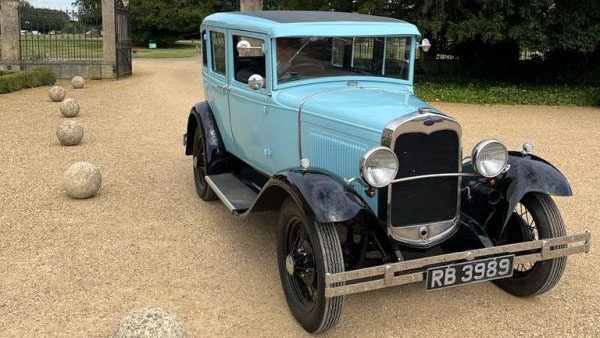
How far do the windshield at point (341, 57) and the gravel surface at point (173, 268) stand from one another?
1.65m

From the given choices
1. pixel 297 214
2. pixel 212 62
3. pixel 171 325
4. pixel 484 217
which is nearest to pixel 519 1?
pixel 212 62

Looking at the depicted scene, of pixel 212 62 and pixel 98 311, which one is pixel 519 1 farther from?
pixel 98 311

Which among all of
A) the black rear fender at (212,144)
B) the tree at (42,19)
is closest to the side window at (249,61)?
the black rear fender at (212,144)

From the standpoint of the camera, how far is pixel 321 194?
3430 mm

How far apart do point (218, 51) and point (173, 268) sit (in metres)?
2.45

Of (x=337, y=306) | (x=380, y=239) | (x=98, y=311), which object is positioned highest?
(x=380, y=239)

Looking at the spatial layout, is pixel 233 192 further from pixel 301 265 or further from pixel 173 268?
pixel 301 265

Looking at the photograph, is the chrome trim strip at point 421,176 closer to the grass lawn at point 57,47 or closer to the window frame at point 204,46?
Result: the window frame at point 204,46

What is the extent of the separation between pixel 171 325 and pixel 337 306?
40.2 inches

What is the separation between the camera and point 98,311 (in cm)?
384

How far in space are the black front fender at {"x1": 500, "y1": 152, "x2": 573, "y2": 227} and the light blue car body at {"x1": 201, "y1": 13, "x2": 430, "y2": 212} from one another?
2.76ft

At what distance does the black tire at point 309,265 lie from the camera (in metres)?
3.35

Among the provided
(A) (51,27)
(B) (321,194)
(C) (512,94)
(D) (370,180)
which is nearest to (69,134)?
(B) (321,194)

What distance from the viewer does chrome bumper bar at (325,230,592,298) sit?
10.4 ft
